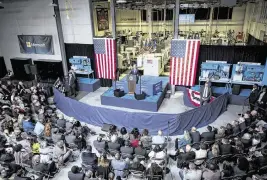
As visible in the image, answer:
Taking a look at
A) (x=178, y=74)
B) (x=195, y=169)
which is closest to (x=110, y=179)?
(x=195, y=169)

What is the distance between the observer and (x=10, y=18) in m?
15.3

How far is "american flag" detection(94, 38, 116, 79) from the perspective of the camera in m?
13.0

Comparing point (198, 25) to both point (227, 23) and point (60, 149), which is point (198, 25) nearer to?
point (227, 23)

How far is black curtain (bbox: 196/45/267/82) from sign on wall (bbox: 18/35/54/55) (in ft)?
30.6

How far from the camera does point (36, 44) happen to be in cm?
1502

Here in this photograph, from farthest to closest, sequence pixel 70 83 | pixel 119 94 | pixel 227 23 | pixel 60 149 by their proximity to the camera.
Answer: pixel 227 23 → pixel 70 83 → pixel 119 94 → pixel 60 149

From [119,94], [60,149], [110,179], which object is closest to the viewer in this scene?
[110,179]

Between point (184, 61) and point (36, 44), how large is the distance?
9.69m

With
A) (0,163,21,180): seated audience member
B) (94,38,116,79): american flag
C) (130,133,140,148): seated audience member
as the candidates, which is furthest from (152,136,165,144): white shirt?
(94,38,116,79): american flag

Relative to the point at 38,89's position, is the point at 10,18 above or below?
above

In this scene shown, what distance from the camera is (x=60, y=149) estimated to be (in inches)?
284

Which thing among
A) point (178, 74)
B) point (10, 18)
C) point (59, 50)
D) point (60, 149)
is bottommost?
point (60, 149)

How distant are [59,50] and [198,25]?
14609 mm

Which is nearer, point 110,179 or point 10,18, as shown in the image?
point 110,179
